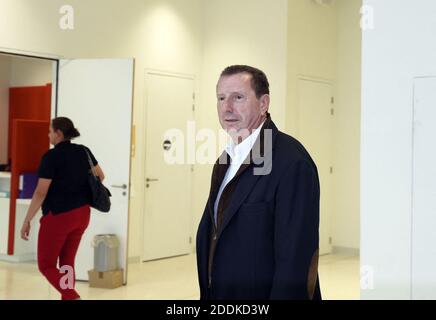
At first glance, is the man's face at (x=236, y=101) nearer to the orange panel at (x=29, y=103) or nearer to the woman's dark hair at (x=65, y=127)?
the woman's dark hair at (x=65, y=127)

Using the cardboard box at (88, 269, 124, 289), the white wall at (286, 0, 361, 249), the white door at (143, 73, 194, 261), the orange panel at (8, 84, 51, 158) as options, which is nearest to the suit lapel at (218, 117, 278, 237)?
Result: the cardboard box at (88, 269, 124, 289)

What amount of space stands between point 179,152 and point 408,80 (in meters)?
5.03

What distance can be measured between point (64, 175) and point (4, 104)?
5.26 meters

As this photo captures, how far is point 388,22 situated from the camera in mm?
3629

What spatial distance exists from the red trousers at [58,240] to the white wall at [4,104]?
200 inches

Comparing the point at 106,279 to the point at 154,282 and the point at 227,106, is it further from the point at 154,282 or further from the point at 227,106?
the point at 227,106

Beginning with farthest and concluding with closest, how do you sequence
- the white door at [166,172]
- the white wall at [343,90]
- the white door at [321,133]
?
the white wall at [343,90], the white door at [321,133], the white door at [166,172]

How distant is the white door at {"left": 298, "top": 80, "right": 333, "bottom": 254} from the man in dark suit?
629 centimetres

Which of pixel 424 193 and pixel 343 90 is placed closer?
pixel 424 193

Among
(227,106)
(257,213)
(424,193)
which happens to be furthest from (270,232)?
(424,193)

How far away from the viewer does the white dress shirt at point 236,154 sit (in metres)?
2.13

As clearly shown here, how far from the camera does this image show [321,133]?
877 cm

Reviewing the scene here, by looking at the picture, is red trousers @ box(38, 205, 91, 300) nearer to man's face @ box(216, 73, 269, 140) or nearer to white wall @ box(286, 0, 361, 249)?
man's face @ box(216, 73, 269, 140)

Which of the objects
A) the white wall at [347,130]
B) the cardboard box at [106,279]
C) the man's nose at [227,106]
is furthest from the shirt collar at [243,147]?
the white wall at [347,130]
